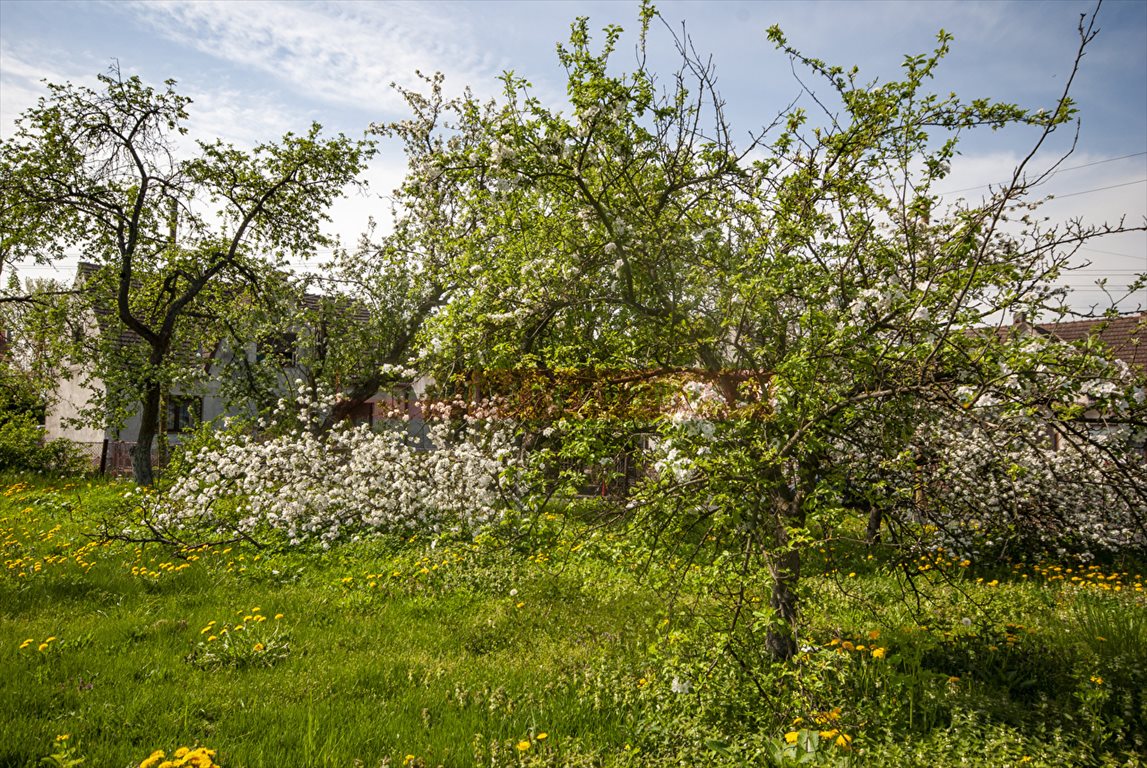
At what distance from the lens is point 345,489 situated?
9.35 m

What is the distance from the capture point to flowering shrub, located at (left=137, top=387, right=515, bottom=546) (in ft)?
29.6

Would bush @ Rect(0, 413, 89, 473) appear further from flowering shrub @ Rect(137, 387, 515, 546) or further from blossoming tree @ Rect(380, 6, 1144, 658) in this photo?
blossoming tree @ Rect(380, 6, 1144, 658)

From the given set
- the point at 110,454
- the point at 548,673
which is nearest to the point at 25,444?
the point at 110,454

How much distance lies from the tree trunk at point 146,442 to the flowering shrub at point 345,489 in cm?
348

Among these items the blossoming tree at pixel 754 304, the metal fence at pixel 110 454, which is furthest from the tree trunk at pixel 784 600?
the metal fence at pixel 110 454

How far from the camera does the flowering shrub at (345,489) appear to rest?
9.02 m

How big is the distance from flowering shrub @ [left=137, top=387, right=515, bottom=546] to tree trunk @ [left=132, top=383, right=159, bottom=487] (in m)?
3.48

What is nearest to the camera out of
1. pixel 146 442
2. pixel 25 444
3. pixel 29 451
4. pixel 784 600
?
pixel 784 600

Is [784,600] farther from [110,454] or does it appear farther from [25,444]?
[110,454]

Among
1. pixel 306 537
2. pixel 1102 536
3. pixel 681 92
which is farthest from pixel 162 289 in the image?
pixel 1102 536

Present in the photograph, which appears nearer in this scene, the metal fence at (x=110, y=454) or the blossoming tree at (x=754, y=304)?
the blossoming tree at (x=754, y=304)

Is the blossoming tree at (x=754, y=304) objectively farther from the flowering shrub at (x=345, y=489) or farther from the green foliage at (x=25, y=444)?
the green foliage at (x=25, y=444)

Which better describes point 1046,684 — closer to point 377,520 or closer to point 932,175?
point 932,175

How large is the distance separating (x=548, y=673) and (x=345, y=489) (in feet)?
18.1
